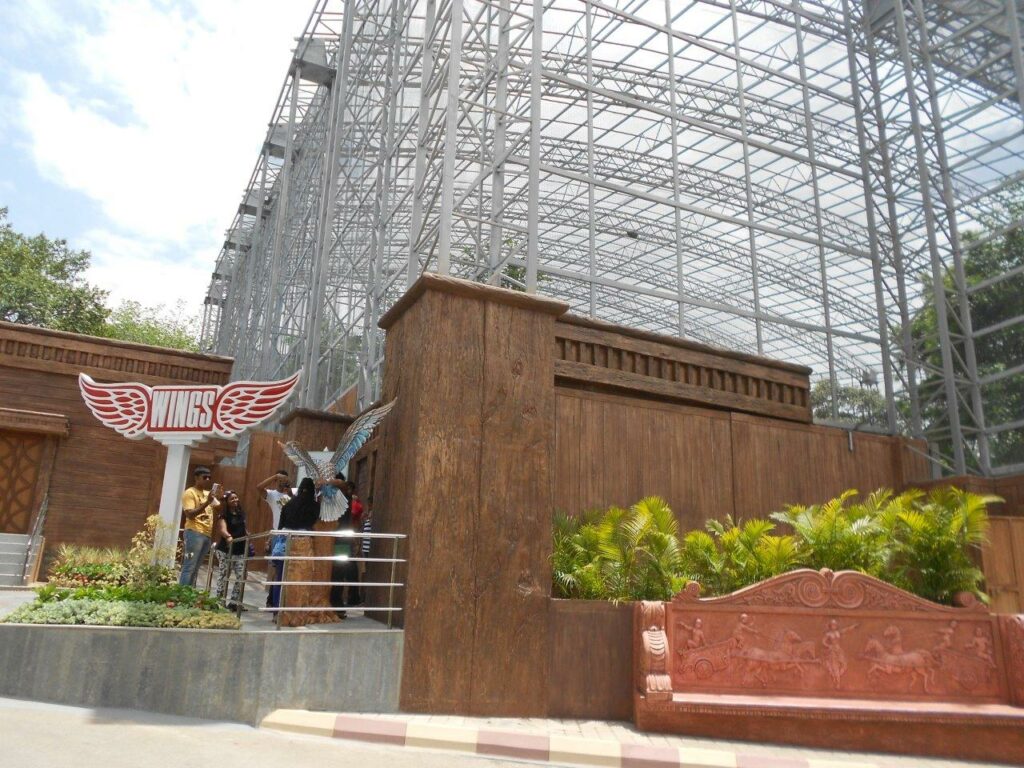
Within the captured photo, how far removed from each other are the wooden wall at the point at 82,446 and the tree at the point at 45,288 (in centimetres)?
1963

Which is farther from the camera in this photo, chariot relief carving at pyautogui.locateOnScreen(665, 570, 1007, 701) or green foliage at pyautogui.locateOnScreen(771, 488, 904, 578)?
green foliage at pyautogui.locateOnScreen(771, 488, 904, 578)

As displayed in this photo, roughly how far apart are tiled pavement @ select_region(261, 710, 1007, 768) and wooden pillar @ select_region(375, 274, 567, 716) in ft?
1.90

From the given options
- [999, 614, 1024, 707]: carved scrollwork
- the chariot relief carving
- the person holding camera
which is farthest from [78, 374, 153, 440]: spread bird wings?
[999, 614, 1024, 707]: carved scrollwork

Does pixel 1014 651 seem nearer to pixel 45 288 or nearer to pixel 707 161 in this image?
→ pixel 707 161

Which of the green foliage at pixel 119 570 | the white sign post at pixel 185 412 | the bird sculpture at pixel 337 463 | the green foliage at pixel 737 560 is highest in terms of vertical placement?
the white sign post at pixel 185 412

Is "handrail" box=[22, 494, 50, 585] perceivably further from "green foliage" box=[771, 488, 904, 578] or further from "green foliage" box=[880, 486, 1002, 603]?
"green foliage" box=[880, 486, 1002, 603]

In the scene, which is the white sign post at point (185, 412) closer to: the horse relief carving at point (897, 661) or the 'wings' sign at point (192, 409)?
the 'wings' sign at point (192, 409)

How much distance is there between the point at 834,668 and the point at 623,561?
2.23 m

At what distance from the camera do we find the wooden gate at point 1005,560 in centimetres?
1016

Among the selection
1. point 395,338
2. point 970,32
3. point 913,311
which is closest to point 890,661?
point 395,338

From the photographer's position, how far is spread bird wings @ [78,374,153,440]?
11.1m

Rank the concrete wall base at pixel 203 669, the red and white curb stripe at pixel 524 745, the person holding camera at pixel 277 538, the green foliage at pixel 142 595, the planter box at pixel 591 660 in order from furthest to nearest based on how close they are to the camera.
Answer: the person holding camera at pixel 277 538 < the green foliage at pixel 142 595 < the planter box at pixel 591 660 < the concrete wall base at pixel 203 669 < the red and white curb stripe at pixel 524 745

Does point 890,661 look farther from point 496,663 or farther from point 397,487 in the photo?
point 397,487

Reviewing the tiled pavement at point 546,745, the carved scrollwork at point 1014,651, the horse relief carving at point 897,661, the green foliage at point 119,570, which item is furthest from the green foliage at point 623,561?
the green foliage at point 119,570
